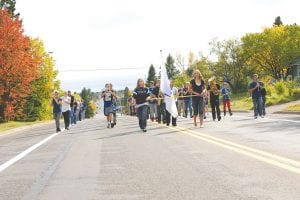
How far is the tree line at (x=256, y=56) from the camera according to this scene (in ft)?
277

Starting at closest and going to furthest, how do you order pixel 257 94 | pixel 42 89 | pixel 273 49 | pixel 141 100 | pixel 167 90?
pixel 141 100
pixel 167 90
pixel 257 94
pixel 42 89
pixel 273 49

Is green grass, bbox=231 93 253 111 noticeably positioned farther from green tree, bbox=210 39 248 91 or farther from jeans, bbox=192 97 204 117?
green tree, bbox=210 39 248 91

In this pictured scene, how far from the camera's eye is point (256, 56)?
8750 cm

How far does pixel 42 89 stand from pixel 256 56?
33364mm

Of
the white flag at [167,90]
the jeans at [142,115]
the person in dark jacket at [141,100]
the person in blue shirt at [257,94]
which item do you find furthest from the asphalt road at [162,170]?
the person in blue shirt at [257,94]

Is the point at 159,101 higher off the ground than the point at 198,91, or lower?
lower

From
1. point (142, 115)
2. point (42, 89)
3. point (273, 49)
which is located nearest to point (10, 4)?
point (42, 89)

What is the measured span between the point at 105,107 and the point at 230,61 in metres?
69.3

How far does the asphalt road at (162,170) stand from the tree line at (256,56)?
7255cm

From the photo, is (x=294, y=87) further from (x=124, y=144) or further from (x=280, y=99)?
(x=124, y=144)

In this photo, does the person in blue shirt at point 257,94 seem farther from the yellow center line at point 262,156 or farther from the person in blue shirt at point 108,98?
the yellow center line at point 262,156

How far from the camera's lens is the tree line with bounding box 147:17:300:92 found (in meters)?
84.4

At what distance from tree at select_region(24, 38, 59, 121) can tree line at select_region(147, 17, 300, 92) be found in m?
28.6

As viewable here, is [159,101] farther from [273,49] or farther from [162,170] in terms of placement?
[273,49]
